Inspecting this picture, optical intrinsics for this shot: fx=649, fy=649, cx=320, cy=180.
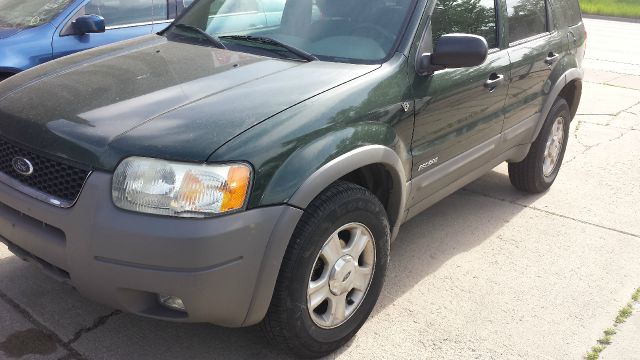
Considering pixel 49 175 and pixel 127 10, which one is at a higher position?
pixel 127 10

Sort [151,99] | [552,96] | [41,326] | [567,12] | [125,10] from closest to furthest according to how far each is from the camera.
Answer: [151,99] < [41,326] < [552,96] < [567,12] < [125,10]

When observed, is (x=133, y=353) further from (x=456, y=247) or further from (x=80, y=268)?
(x=456, y=247)

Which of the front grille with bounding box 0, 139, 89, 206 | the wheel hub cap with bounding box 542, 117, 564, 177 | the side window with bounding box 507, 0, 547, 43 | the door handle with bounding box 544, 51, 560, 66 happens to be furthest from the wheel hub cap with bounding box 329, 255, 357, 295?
the wheel hub cap with bounding box 542, 117, 564, 177

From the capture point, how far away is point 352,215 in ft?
9.32

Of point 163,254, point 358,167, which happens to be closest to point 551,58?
point 358,167

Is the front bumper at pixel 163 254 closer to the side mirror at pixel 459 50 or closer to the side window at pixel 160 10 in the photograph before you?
the side mirror at pixel 459 50

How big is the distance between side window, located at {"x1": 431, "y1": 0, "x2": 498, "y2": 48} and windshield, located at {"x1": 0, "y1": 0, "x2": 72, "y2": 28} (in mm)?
3409

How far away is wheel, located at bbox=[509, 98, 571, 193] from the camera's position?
486 centimetres

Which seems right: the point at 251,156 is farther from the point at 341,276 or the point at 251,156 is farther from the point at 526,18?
the point at 526,18

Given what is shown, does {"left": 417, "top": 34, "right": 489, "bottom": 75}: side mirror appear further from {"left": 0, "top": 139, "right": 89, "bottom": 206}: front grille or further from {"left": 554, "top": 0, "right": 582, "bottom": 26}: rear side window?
{"left": 554, "top": 0, "right": 582, "bottom": 26}: rear side window

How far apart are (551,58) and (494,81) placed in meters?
0.98

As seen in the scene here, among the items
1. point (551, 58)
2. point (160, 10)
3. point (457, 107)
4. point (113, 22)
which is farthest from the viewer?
point (160, 10)

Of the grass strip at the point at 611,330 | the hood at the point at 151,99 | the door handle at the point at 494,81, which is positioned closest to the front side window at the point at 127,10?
the hood at the point at 151,99

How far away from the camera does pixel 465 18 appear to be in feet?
12.5
